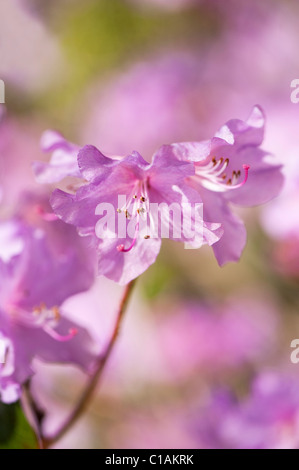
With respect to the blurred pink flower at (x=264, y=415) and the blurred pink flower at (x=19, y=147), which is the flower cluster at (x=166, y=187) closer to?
the blurred pink flower at (x=264, y=415)

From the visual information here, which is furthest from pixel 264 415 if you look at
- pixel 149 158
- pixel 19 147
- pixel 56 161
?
pixel 19 147

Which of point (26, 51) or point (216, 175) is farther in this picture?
point (26, 51)

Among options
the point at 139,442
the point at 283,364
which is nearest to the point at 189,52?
the point at 283,364

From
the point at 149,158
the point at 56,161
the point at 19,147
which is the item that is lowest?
the point at 56,161

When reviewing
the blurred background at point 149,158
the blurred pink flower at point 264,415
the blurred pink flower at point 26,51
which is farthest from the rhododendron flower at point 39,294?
the blurred pink flower at point 26,51

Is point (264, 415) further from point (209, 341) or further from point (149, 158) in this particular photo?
point (149, 158)
